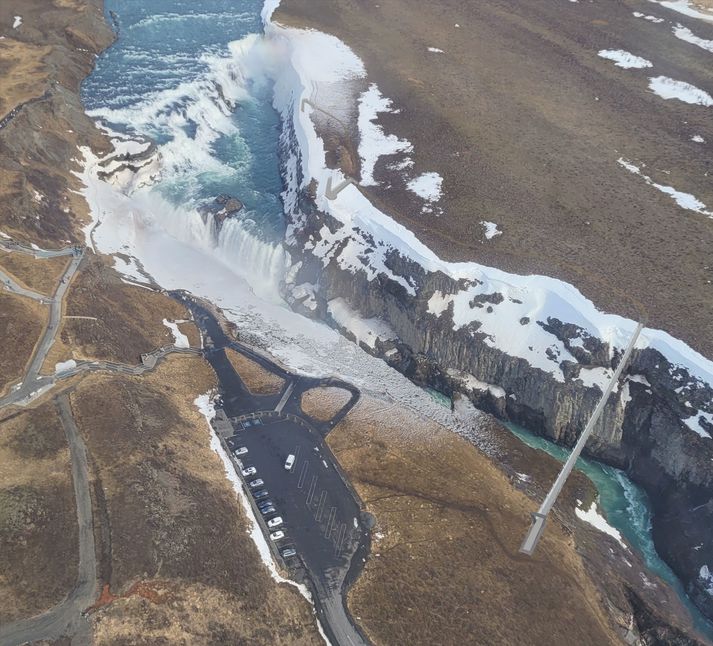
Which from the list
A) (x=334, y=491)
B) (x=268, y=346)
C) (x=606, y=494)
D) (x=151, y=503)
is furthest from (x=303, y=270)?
(x=606, y=494)

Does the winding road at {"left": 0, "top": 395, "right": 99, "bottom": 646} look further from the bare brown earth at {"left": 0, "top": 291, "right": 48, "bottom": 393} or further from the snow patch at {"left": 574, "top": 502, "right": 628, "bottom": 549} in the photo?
the snow patch at {"left": 574, "top": 502, "right": 628, "bottom": 549}

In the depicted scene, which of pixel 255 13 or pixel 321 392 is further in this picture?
pixel 255 13

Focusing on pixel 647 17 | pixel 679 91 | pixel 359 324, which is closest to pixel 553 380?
pixel 359 324

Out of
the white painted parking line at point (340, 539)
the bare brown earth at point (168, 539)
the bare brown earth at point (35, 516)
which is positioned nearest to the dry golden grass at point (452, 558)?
the white painted parking line at point (340, 539)

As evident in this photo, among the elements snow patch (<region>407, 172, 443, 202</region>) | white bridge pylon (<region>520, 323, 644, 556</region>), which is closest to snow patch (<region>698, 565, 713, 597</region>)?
white bridge pylon (<region>520, 323, 644, 556</region>)

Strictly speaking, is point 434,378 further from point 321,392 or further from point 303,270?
point 303,270

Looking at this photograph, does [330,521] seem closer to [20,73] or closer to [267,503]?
[267,503]
